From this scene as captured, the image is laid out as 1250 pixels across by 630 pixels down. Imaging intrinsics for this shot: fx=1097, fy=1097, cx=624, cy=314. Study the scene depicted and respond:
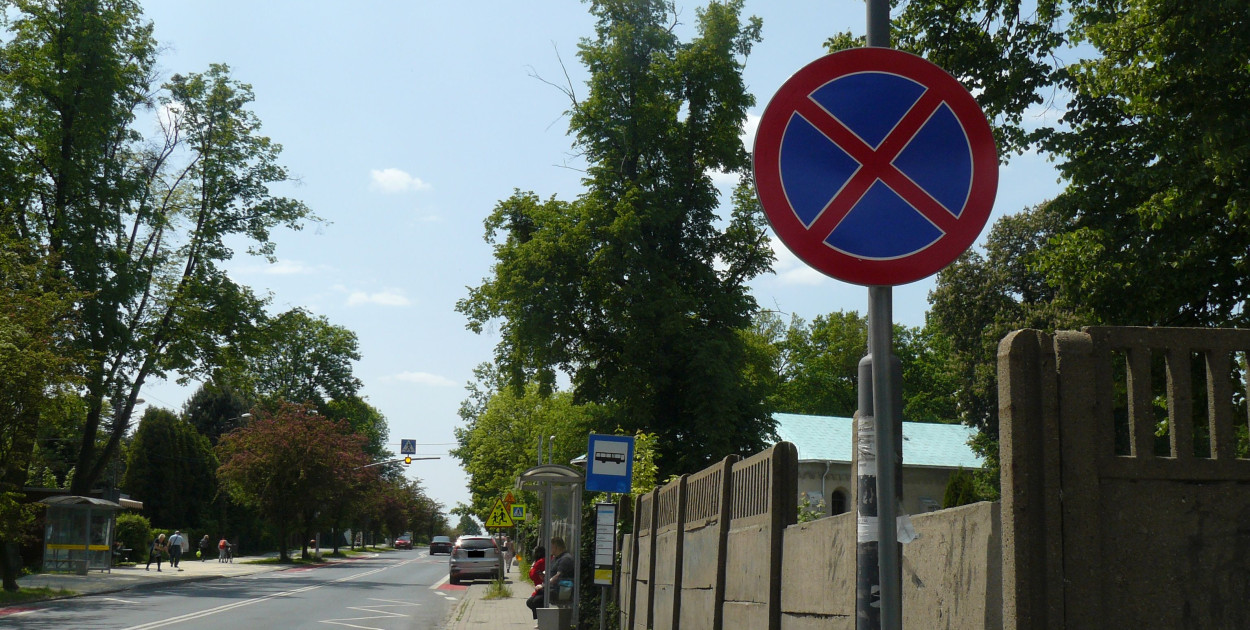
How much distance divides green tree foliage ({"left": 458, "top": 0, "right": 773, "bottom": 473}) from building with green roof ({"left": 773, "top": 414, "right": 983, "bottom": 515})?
10.0 meters

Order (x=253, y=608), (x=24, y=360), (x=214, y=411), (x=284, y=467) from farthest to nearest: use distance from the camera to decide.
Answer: (x=214, y=411), (x=284, y=467), (x=253, y=608), (x=24, y=360)

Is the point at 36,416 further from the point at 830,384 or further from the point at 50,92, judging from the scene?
the point at 830,384

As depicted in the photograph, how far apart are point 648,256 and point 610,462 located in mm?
18341

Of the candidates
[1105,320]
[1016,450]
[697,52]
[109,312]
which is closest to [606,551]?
[1105,320]

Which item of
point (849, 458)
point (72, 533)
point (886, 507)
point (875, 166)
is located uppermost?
point (849, 458)

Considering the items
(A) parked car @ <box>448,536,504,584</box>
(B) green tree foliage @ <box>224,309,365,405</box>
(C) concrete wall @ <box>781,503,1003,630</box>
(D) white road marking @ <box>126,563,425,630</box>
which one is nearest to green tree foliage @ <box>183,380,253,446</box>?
(B) green tree foliage @ <box>224,309,365,405</box>

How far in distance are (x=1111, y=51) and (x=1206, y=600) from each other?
13.5 metres

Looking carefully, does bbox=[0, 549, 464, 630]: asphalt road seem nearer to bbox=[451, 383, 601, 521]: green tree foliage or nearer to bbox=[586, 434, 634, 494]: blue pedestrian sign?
bbox=[586, 434, 634, 494]: blue pedestrian sign

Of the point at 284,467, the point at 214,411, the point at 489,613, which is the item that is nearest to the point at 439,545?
the point at 214,411

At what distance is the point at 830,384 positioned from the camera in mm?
74562

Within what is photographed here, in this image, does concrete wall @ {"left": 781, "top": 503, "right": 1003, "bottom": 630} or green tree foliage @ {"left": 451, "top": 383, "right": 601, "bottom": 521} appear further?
green tree foliage @ {"left": 451, "top": 383, "right": 601, "bottom": 521}

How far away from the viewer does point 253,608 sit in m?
24.4

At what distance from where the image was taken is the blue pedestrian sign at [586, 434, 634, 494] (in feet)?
48.0

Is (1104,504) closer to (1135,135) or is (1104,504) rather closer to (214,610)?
(1135,135)
